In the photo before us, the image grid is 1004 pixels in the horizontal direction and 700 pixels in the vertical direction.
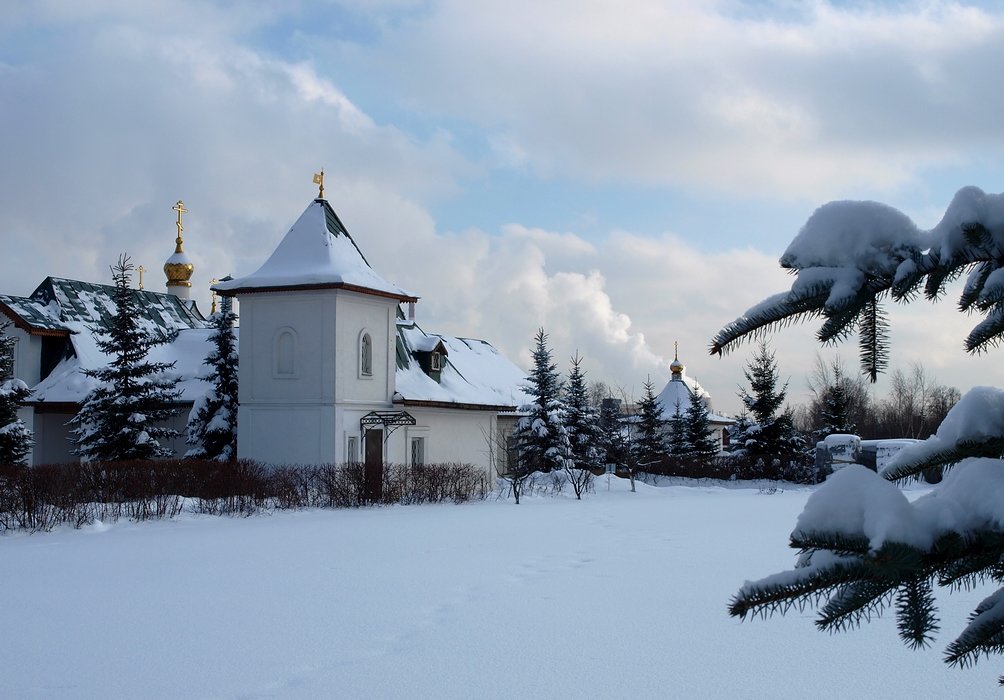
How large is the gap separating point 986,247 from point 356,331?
26.7 meters

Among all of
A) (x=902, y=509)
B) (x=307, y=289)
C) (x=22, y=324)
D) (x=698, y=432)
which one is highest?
(x=307, y=289)

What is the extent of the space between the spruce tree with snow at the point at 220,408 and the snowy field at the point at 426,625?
47.3 ft

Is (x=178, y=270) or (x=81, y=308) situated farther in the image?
(x=178, y=270)

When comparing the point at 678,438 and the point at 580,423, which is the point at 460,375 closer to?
the point at 580,423

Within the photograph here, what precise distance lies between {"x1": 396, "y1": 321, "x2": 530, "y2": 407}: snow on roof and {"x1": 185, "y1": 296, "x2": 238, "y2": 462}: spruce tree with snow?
5.18 m

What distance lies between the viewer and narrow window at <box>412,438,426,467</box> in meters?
30.7

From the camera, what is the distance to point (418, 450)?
101ft

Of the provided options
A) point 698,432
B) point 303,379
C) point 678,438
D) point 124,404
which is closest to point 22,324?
point 124,404

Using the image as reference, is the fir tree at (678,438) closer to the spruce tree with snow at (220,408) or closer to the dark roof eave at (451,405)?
the dark roof eave at (451,405)

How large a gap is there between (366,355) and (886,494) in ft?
89.8

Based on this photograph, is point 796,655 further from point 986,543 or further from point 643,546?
point 643,546

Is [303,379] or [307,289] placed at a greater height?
[307,289]

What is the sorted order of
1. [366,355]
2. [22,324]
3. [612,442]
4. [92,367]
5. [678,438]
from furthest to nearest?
1. [678,438]
2. [612,442]
3. [92,367]
4. [22,324]
5. [366,355]

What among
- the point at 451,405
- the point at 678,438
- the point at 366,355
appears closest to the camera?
the point at 366,355
